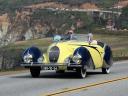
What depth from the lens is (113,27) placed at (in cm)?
10038

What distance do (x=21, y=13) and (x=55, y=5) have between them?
11009mm

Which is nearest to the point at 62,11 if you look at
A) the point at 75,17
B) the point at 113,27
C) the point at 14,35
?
the point at 75,17


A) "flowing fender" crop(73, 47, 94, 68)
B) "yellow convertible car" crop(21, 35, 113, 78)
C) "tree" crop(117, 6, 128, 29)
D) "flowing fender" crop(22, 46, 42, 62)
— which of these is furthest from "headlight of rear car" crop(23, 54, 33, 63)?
"tree" crop(117, 6, 128, 29)

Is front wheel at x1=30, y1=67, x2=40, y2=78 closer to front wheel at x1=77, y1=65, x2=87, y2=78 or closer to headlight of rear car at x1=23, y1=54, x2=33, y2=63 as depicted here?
headlight of rear car at x1=23, y1=54, x2=33, y2=63

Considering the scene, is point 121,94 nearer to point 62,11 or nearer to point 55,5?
point 62,11

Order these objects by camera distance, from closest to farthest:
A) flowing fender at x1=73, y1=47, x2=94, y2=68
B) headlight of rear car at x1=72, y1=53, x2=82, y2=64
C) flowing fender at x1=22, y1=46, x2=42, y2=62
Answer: headlight of rear car at x1=72, y1=53, x2=82, y2=64
flowing fender at x1=73, y1=47, x2=94, y2=68
flowing fender at x1=22, y1=46, x2=42, y2=62

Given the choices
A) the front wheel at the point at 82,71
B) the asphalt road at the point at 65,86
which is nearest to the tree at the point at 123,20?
the front wheel at the point at 82,71

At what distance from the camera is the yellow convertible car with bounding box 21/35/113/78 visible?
64.3ft

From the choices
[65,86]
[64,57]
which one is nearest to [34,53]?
[64,57]

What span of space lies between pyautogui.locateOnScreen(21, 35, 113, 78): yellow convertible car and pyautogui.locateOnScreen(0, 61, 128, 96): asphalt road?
0.39 m

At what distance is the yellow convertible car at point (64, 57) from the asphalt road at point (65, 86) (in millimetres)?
388

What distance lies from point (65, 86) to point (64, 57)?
2.58 metres

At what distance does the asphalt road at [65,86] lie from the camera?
15.6 meters

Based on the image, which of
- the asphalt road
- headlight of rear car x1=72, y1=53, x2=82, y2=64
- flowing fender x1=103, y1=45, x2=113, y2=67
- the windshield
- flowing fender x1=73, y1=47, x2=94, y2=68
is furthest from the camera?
flowing fender x1=103, y1=45, x2=113, y2=67
